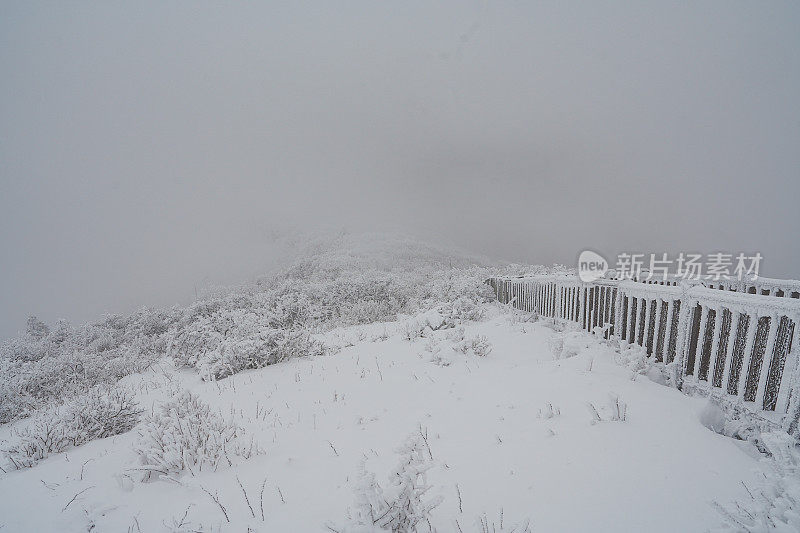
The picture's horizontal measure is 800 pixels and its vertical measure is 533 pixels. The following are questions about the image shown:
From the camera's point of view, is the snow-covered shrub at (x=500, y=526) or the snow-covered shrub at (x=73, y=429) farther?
the snow-covered shrub at (x=73, y=429)

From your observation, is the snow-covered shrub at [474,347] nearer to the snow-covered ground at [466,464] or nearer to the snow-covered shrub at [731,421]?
the snow-covered ground at [466,464]

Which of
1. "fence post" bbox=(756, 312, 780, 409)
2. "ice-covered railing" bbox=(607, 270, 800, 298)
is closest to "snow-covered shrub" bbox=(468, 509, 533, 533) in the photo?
"fence post" bbox=(756, 312, 780, 409)

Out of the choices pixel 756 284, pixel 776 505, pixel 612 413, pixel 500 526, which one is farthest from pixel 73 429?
pixel 756 284

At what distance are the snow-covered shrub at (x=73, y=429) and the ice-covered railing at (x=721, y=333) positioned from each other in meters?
7.46

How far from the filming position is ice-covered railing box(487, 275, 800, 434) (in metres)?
3.32

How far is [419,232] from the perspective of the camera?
184ft

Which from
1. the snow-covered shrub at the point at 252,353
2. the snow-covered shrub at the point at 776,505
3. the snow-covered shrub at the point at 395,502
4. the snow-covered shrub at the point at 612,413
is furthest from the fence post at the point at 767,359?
the snow-covered shrub at the point at 252,353

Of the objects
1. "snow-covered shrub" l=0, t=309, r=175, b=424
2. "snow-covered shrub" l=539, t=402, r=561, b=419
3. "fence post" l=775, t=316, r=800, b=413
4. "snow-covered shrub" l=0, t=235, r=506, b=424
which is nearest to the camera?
"fence post" l=775, t=316, r=800, b=413

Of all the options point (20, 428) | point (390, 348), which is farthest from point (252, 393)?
point (20, 428)

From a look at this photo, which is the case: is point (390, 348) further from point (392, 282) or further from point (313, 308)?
point (392, 282)

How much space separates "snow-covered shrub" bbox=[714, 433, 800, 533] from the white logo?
500 cm

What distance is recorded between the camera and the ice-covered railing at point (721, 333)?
131 inches

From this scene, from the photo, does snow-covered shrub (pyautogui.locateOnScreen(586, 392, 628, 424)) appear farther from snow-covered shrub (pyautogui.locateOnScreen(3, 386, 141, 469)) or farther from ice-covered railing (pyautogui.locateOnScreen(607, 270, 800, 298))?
snow-covered shrub (pyautogui.locateOnScreen(3, 386, 141, 469))

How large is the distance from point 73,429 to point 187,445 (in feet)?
8.70
